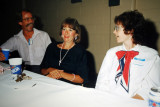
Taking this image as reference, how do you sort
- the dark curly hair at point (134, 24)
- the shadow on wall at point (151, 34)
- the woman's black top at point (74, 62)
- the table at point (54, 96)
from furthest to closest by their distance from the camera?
the shadow on wall at point (151, 34) < the woman's black top at point (74, 62) < the dark curly hair at point (134, 24) < the table at point (54, 96)

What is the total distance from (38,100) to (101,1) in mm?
2811

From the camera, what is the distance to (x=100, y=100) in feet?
3.07

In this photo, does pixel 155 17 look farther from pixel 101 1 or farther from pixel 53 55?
pixel 53 55

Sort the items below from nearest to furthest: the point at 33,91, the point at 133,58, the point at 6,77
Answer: the point at 33,91 → the point at 6,77 → the point at 133,58

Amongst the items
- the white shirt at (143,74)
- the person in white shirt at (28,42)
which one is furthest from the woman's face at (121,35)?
the person in white shirt at (28,42)

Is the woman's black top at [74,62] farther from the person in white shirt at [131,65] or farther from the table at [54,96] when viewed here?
the table at [54,96]

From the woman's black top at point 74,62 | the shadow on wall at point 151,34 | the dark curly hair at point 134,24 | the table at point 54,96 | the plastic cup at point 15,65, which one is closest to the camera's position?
the table at point 54,96

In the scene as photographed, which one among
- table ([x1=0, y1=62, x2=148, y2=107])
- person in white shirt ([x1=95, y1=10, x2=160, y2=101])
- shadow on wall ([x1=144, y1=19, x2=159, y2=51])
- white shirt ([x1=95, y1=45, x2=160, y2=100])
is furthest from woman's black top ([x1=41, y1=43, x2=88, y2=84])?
shadow on wall ([x1=144, y1=19, x2=159, y2=51])

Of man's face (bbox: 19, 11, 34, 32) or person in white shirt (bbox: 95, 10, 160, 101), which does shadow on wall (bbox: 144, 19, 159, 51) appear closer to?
person in white shirt (bbox: 95, 10, 160, 101)

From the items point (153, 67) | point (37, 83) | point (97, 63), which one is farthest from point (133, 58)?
point (97, 63)

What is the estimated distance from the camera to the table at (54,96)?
0.89 meters

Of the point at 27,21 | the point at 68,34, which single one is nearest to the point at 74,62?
the point at 68,34

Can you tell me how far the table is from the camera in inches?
35.2

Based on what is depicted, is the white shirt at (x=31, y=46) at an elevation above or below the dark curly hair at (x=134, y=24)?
below
